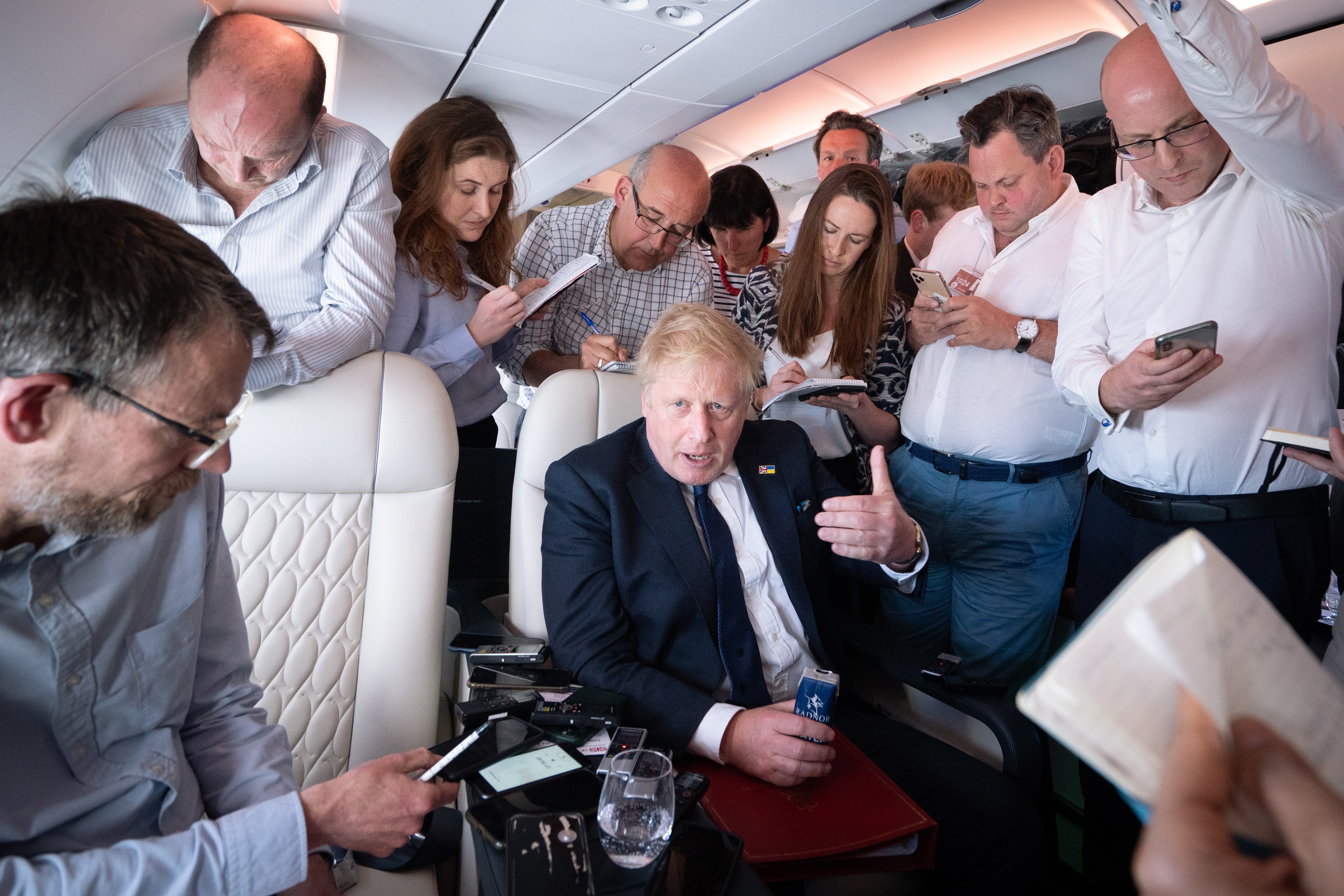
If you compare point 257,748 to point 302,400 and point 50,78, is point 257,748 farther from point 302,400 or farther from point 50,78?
point 50,78

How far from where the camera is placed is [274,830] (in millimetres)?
1087

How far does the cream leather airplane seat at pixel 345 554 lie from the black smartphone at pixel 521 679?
228 millimetres

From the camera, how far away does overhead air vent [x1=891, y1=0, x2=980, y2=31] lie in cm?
301

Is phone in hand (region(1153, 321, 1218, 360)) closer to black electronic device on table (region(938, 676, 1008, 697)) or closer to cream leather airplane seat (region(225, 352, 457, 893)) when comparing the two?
black electronic device on table (region(938, 676, 1008, 697))

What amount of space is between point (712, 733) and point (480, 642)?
1.92 feet

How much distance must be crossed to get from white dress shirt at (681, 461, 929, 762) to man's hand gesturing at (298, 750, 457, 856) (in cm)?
79

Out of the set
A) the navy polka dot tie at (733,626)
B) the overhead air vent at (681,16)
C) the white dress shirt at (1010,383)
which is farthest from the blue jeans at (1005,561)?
the overhead air vent at (681,16)

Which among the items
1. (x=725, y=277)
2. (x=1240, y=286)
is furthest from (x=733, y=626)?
(x=725, y=277)

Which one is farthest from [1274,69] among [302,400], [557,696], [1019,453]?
[302,400]

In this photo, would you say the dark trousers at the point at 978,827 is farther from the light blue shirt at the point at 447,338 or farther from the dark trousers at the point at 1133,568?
the light blue shirt at the point at 447,338

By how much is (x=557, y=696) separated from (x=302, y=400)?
0.87 meters

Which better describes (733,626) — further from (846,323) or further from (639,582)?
(846,323)

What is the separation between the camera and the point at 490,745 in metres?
1.35

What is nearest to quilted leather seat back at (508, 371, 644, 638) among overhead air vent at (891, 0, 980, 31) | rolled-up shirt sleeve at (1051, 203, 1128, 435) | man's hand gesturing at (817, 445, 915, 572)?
man's hand gesturing at (817, 445, 915, 572)
